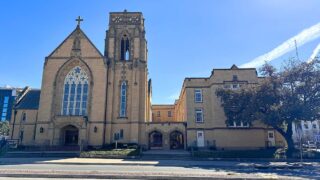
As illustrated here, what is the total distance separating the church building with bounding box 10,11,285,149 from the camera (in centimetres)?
3956

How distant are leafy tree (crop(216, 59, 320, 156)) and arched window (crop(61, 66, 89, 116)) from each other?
22.9 m

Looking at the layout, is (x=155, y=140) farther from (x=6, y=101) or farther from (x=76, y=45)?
(x=6, y=101)

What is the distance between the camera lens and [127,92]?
4281 cm

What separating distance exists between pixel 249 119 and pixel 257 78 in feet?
33.4

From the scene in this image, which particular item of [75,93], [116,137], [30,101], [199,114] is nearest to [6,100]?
[30,101]

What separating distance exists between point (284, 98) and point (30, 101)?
39.3 meters

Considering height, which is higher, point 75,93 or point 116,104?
point 75,93

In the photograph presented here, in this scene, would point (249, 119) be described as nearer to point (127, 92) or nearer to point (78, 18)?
point (127, 92)

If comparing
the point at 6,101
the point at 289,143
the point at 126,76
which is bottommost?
the point at 289,143

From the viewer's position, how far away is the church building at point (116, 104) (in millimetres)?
39562

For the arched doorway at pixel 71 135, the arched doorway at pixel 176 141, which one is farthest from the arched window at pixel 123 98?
the arched doorway at pixel 176 141

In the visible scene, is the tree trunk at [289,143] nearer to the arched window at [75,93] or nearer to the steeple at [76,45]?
the arched window at [75,93]

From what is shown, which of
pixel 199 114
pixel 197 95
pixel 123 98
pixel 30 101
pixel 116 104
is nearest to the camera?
pixel 199 114

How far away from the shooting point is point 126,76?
143ft
